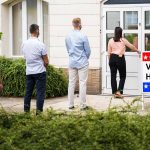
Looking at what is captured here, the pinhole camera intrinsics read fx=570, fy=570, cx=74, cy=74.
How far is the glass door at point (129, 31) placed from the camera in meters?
14.4

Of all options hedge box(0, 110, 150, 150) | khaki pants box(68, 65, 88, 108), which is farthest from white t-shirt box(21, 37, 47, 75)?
hedge box(0, 110, 150, 150)

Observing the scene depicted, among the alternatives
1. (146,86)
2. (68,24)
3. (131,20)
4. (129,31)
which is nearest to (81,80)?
(146,86)

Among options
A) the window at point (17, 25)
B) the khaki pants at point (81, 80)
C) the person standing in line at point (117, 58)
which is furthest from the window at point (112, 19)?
the khaki pants at point (81, 80)

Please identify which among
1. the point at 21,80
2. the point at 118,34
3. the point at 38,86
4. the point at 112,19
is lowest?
the point at 21,80

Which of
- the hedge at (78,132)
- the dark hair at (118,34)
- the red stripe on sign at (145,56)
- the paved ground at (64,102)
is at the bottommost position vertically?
the paved ground at (64,102)

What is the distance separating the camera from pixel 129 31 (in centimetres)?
1446

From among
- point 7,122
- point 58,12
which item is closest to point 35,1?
point 58,12

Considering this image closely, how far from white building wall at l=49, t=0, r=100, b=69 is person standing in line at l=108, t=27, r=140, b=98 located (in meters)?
1.11

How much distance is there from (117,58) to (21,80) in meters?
2.56

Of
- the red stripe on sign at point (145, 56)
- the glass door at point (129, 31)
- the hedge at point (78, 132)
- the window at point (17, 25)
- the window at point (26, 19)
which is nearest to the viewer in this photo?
the hedge at point (78, 132)

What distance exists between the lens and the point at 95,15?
48.6 ft

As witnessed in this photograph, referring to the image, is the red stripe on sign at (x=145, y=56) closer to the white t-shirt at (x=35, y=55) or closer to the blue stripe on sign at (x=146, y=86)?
the blue stripe on sign at (x=146, y=86)

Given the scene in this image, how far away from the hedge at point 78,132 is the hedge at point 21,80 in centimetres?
695

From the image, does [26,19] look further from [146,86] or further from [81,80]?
[146,86]
